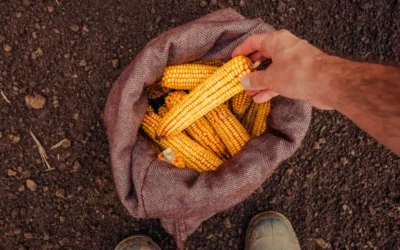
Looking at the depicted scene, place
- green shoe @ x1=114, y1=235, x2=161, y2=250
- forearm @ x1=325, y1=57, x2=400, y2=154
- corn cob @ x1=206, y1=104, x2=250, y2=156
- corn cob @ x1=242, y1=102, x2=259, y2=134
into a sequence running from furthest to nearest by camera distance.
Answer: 1. green shoe @ x1=114, y1=235, x2=161, y2=250
2. corn cob @ x1=242, y1=102, x2=259, y2=134
3. corn cob @ x1=206, y1=104, x2=250, y2=156
4. forearm @ x1=325, y1=57, x2=400, y2=154

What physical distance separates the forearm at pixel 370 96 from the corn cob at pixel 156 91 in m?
0.91

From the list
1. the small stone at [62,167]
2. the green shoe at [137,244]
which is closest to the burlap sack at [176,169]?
the green shoe at [137,244]

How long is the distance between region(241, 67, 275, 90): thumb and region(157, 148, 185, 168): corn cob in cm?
42

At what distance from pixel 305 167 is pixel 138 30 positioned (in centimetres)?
115

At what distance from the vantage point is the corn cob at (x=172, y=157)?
1860 mm

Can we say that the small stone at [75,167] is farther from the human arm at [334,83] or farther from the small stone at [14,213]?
the human arm at [334,83]

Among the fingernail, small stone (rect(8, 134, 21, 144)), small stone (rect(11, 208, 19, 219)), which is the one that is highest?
the fingernail

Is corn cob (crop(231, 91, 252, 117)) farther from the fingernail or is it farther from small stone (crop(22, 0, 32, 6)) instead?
small stone (crop(22, 0, 32, 6))

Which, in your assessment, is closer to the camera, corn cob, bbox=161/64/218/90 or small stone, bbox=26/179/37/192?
corn cob, bbox=161/64/218/90

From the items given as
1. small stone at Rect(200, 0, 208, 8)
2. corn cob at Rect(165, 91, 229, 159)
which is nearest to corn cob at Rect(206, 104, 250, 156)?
corn cob at Rect(165, 91, 229, 159)

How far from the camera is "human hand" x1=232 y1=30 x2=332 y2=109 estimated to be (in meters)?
1.39

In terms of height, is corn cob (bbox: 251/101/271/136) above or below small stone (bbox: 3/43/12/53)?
below

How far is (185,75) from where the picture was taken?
6.19 ft

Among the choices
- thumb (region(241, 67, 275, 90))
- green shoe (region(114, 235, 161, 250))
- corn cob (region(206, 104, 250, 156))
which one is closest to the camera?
thumb (region(241, 67, 275, 90))
